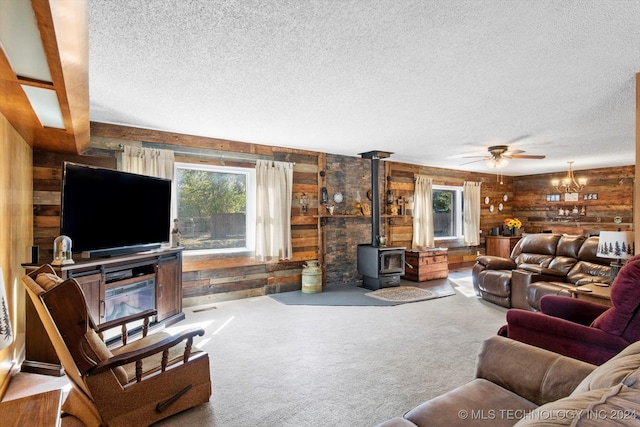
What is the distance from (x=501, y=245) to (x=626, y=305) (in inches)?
282

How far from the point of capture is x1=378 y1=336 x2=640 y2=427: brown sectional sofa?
1.10 meters

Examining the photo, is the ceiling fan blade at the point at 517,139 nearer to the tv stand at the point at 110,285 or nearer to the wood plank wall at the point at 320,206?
the wood plank wall at the point at 320,206

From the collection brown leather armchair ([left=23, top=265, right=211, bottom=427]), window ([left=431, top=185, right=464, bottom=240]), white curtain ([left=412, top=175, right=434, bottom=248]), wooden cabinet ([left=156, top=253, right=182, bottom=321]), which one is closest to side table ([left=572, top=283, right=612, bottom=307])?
brown leather armchair ([left=23, top=265, right=211, bottom=427])

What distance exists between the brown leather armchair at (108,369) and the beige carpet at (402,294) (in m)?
3.54

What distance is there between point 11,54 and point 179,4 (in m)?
0.86

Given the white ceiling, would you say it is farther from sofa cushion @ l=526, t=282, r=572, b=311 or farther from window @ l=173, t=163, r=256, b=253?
sofa cushion @ l=526, t=282, r=572, b=311

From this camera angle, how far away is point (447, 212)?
8.65m

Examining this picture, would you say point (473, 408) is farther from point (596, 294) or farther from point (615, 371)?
point (596, 294)

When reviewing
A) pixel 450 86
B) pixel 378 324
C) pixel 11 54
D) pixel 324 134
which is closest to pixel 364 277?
pixel 378 324

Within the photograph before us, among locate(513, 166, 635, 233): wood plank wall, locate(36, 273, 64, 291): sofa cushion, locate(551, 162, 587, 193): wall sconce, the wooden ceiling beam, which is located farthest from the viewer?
locate(551, 162, 587, 193): wall sconce

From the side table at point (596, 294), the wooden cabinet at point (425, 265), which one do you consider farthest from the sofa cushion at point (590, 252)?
the wooden cabinet at point (425, 265)

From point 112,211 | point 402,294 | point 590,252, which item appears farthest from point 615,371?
point 402,294

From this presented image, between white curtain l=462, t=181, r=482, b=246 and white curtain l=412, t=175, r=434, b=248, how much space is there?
133 cm

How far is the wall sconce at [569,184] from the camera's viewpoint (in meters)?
8.31
